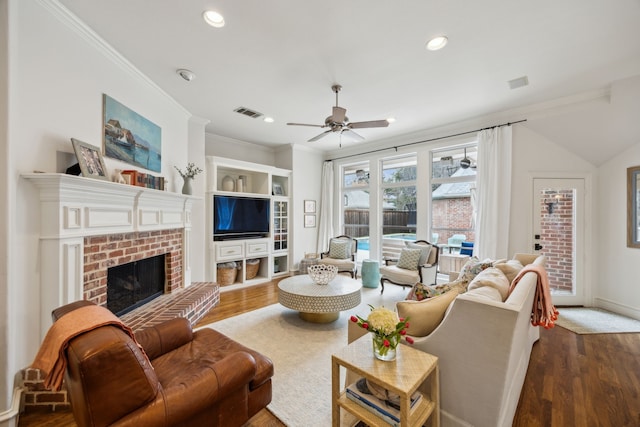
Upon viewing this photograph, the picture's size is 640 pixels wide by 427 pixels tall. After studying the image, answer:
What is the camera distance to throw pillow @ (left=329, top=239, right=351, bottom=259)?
17.2ft

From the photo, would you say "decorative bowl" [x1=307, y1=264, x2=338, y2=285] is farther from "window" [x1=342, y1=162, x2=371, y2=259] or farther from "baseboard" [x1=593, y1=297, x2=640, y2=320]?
"baseboard" [x1=593, y1=297, x2=640, y2=320]

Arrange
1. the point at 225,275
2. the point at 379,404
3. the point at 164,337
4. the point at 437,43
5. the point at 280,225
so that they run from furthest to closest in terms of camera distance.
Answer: the point at 280,225 → the point at 225,275 → the point at 437,43 → the point at 164,337 → the point at 379,404

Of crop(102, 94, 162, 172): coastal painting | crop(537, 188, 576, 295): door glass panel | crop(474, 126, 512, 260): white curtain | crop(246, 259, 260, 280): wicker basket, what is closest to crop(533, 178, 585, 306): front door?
crop(537, 188, 576, 295): door glass panel

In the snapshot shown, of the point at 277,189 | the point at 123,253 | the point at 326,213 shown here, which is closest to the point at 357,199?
the point at 326,213

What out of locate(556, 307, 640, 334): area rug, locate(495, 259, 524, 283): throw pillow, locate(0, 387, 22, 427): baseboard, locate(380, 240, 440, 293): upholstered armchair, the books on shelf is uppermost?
locate(495, 259, 524, 283): throw pillow

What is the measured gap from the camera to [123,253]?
250cm

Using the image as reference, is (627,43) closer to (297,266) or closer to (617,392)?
(617,392)

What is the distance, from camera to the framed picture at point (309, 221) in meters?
6.07

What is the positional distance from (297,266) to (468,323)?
461cm

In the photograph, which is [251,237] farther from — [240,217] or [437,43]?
[437,43]

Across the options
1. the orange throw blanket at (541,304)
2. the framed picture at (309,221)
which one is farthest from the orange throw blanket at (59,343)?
the framed picture at (309,221)

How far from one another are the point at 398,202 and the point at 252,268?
10.8ft

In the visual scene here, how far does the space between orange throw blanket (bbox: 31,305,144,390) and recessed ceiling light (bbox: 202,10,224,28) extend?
2196 millimetres

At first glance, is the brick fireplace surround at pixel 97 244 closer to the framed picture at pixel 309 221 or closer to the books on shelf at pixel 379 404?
the books on shelf at pixel 379 404
